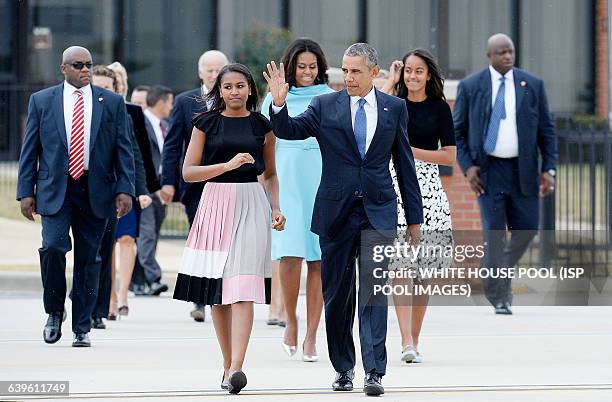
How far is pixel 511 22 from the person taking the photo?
3159 centimetres

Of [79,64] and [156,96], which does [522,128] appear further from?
[79,64]

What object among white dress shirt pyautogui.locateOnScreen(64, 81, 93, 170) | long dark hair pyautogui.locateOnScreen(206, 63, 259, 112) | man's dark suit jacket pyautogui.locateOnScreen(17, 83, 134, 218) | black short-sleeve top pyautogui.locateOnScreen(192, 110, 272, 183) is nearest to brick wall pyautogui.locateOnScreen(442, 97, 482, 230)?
man's dark suit jacket pyautogui.locateOnScreen(17, 83, 134, 218)

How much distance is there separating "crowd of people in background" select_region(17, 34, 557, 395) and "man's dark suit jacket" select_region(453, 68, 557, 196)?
1 cm

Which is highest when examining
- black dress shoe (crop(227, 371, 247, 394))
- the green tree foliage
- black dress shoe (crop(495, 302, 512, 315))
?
the green tree foliage

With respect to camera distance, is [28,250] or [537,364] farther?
[28,250]

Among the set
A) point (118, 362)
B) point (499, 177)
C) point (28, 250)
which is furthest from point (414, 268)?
point (28, 250)

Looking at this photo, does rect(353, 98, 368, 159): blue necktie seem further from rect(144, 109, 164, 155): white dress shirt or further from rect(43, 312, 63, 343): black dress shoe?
rect(144, 109, 164, 155): white dress shirt

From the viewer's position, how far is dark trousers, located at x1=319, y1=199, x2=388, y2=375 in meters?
8.38

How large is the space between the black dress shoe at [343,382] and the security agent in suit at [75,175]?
2.58 meters

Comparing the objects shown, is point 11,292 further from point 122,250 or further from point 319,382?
point 319,382

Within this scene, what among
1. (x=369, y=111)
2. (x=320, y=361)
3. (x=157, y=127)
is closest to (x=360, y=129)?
(x=369, y=111)

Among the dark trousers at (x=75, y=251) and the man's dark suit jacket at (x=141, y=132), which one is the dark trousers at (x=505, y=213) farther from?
the dark trousers at (x=75, y=251)

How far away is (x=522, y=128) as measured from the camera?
12883 mm

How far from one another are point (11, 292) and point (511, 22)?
1804cm
